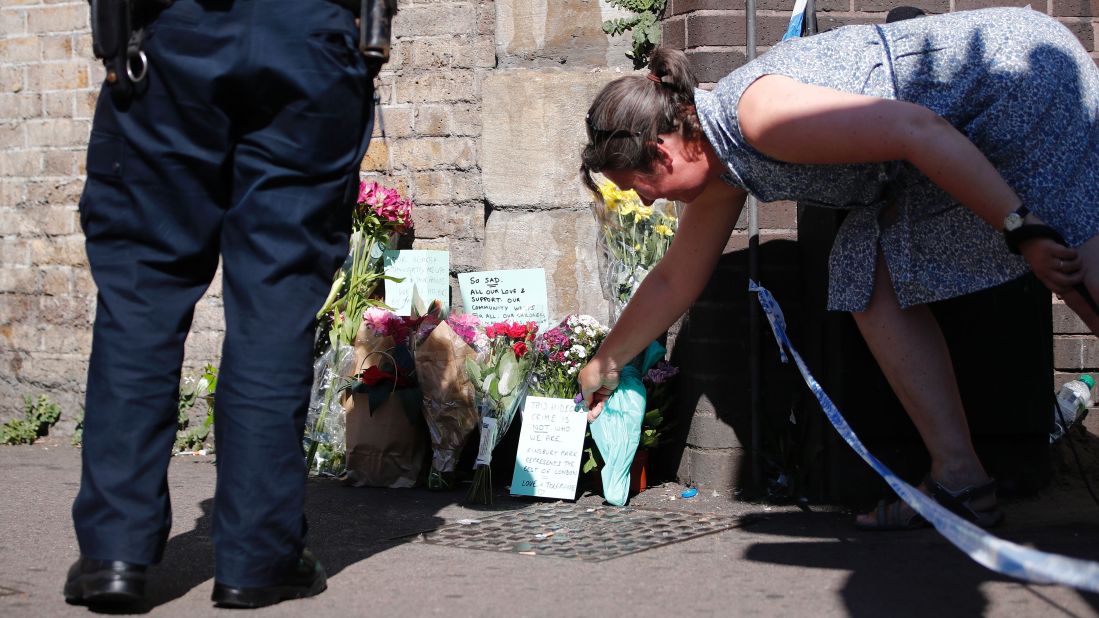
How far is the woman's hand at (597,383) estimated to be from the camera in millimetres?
3322

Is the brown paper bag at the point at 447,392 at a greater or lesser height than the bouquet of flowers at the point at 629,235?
lesser

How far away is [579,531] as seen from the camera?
127 inches

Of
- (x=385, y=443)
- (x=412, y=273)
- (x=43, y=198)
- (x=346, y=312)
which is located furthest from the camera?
(x=43, y=198)

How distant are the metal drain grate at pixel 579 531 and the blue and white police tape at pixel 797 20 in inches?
59.1

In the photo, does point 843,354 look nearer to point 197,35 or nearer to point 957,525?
point 957,525

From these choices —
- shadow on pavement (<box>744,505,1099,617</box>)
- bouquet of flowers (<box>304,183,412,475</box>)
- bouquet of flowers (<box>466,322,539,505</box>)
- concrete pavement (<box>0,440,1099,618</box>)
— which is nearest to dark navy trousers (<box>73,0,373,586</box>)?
concrete pavement (<box>0,440,1099,618</box>)

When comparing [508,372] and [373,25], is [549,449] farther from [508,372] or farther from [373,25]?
[373,25]

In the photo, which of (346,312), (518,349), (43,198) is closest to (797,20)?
(518,349)

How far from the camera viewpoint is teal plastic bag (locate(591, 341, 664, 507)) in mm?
3668

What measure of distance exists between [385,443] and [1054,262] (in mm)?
2442

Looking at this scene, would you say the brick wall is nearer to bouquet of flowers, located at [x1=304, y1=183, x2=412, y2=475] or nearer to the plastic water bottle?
bouquet of flowers, located at [x1=304, y1=183, x2=412, y2=475]

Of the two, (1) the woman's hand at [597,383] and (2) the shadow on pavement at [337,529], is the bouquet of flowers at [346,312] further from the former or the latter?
(1) the woman's hand at [597,383]

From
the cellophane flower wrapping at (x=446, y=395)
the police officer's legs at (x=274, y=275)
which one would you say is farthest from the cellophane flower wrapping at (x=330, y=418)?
the police officer's legs at (x=274, y=275)

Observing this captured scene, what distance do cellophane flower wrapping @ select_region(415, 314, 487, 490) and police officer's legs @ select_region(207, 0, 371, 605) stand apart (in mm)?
1494
